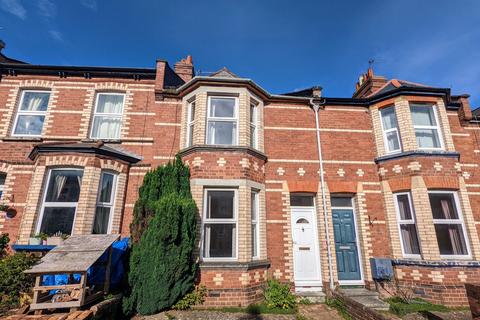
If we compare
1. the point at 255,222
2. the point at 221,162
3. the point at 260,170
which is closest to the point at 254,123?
the point at 260,170

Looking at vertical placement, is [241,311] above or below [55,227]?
below

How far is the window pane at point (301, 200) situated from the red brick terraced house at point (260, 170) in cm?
7

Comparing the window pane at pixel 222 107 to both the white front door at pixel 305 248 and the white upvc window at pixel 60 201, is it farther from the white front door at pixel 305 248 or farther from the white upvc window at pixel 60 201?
the white upvc window at pixel 60 201

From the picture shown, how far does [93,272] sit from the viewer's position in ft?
17.4

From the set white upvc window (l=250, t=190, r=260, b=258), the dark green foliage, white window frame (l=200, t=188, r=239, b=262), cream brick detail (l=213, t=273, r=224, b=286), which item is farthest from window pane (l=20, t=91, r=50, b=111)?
cream brick detail (l=213, t=273, r=224, b=286)

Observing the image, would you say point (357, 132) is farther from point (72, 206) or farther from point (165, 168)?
point (72, 206)

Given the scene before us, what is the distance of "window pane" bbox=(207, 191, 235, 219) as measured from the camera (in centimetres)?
685

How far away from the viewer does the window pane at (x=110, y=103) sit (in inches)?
332

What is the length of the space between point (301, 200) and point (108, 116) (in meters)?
7.28

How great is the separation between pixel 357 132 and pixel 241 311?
6930mm

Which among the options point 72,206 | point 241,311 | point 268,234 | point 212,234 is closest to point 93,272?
point 72,206

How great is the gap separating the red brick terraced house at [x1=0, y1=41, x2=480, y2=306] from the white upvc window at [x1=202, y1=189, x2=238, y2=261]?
→ 3cm

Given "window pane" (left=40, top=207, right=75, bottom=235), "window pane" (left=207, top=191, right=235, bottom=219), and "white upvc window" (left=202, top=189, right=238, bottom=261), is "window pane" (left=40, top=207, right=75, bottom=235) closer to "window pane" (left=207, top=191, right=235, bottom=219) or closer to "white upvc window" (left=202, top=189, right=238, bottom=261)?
"white upvc window" (left=202, top=189, right=238, bottom=261)

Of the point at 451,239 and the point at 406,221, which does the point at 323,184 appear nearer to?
the point at 406,221
